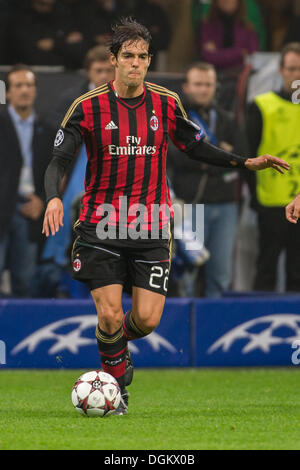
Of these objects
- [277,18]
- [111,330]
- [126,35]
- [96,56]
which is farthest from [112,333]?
[277,18]

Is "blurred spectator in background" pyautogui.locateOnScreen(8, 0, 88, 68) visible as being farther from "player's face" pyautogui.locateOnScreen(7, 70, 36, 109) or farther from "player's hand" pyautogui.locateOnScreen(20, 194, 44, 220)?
"player's hand" pyautogui.locateOnScreen(20, 194, 44, 220)

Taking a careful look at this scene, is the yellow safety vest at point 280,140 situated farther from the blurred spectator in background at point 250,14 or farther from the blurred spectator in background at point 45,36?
the blurred spectator in background at point 45,36

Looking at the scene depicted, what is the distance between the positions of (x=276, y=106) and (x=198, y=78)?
753 mm

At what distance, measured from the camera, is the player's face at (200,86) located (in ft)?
30.1

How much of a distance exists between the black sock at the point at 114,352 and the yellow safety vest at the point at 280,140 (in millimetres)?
3609

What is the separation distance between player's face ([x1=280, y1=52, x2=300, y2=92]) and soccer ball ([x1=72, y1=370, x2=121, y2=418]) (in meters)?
4.27

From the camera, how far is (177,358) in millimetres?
8797

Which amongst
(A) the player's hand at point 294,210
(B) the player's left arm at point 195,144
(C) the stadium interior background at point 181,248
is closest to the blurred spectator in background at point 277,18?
(C) the stadium interior background at point 181,248

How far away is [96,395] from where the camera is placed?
571 centimetres

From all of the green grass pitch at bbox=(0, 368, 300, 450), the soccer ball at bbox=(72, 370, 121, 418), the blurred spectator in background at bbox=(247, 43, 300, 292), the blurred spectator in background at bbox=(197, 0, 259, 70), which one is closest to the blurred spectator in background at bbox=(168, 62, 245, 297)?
the blurred spectator in background at bbox=(247, 43, 300, 292)

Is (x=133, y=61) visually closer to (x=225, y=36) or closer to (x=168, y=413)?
(x=168, y=413)

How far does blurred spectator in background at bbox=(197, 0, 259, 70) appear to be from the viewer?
10.2m

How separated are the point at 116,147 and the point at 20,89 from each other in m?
3.22

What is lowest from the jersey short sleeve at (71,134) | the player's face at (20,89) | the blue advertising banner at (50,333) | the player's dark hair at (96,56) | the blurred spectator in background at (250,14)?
the blue advertising banner at (50,333)
